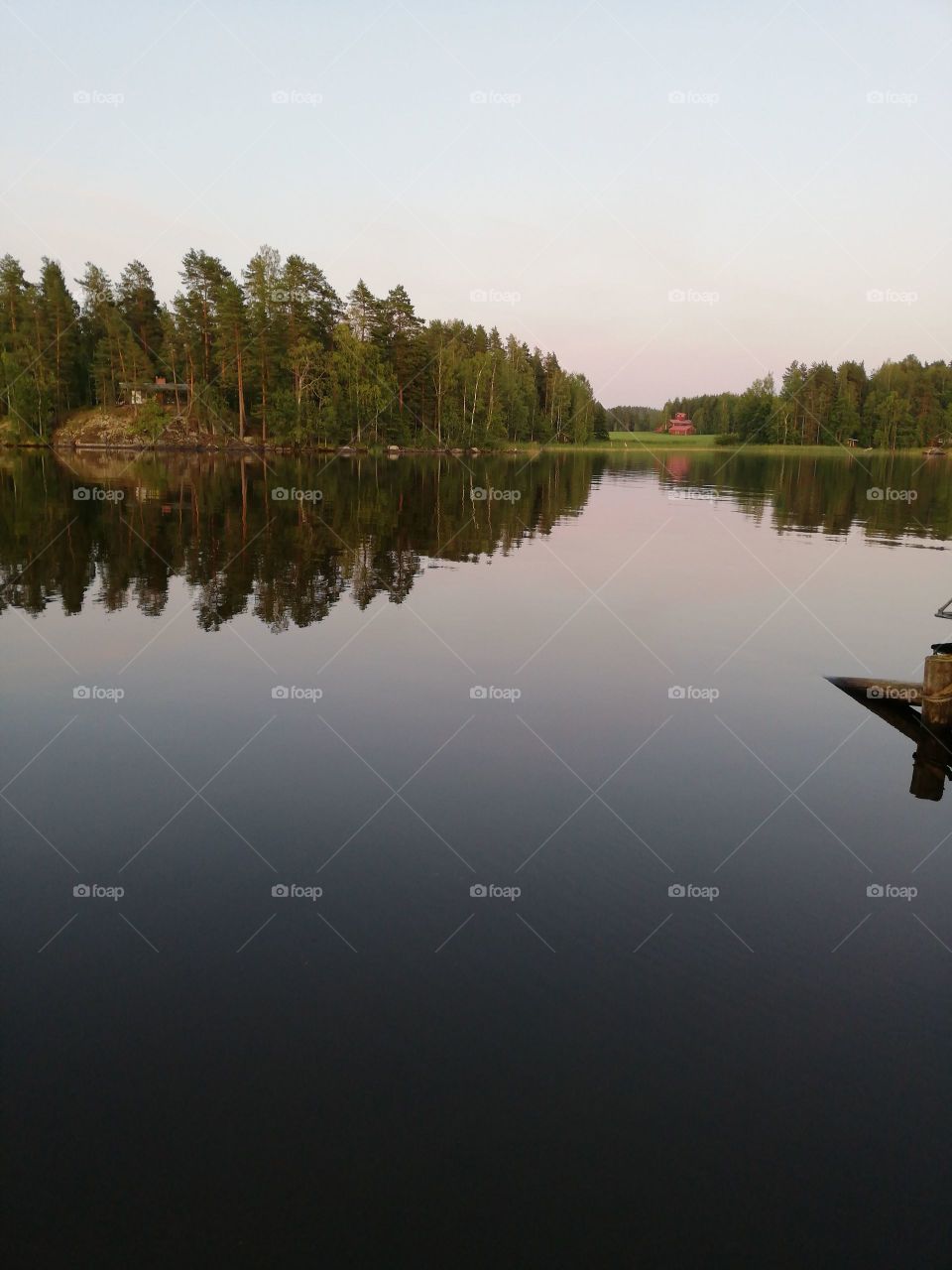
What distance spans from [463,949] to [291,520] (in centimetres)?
4231

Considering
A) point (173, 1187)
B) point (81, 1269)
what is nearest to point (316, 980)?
point (173, 1187)

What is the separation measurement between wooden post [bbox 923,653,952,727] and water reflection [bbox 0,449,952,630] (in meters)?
17.4

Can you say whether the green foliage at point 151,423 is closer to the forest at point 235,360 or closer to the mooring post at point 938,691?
the forest at point 235,360

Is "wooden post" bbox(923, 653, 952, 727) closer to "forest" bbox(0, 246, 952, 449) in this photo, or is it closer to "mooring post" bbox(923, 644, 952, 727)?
"mooring post" bbox(923, 644, 952, 727)

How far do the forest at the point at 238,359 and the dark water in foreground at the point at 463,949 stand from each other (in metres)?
106

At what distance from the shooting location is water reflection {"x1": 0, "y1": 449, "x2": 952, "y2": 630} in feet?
100

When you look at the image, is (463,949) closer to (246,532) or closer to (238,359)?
(246,532)

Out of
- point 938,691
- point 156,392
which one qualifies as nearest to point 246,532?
point 938,691

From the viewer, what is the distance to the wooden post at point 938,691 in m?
18.5

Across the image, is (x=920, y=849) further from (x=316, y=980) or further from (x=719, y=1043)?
(x=316, y=980)

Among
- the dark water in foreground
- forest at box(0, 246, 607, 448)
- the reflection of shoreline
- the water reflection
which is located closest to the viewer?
the dark water in foreground

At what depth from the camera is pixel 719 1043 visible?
9.08m

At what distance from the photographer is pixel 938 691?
18562 mm


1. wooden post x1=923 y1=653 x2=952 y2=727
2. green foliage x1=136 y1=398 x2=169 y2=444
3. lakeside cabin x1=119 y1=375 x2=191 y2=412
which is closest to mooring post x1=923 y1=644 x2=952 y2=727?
wooden post x1=923 y1=653 x2=952 y2=727
